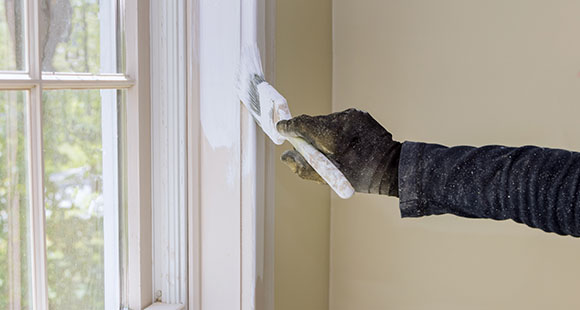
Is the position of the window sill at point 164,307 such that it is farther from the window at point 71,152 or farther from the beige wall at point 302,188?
the beige wall at point 302,188

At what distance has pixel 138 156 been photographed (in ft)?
3.88

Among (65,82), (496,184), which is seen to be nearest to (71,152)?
(65,82)

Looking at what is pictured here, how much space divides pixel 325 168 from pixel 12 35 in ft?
1.59

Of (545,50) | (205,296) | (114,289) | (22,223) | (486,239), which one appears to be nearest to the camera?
(22,223)

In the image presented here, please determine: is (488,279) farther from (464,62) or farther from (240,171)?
(240,171)

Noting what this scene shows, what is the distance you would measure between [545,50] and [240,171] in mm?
838

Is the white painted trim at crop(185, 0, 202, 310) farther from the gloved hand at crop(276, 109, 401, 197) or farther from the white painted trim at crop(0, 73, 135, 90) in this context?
the gloved hand at crop(276, 109, 401, 197)

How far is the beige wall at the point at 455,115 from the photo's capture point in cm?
157

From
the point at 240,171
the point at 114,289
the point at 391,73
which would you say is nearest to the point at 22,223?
the point at 114,289

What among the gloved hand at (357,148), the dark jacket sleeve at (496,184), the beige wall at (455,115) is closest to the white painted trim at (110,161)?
the gloved hand at (357,148)

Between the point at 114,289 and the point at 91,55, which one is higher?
the point at 91,55

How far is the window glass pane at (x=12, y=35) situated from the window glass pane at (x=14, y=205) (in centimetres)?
4

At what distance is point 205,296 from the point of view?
50.6 inches

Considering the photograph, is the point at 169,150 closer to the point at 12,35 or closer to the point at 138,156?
the point at 138,156
